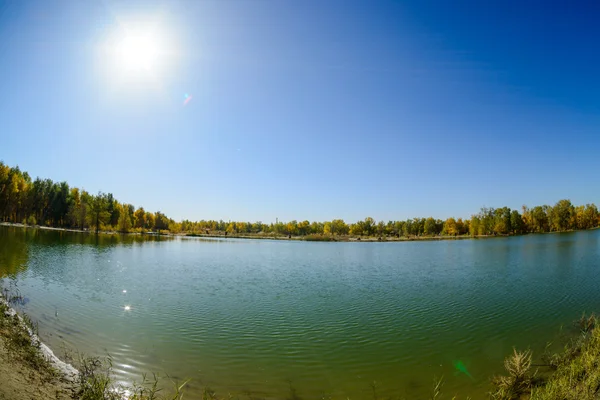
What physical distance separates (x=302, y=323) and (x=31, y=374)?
10078mm

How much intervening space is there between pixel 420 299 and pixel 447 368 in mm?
9527

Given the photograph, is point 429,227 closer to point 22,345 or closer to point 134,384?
point 134,384

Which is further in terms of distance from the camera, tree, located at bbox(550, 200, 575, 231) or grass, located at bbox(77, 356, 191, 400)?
tree, located at bbox(550, 200, 575, 231)

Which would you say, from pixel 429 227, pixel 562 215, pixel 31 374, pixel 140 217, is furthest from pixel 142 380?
pixel 562 215

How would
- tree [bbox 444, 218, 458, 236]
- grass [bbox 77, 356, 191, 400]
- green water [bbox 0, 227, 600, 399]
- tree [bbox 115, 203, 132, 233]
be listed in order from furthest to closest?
tree [bbox 444, 218, 458, 236] → tree [bbox 115, 203, 132, 233] → green water [bbox 0, 227, 600, 399] → grass [bbox 77, 356, 191, 400]

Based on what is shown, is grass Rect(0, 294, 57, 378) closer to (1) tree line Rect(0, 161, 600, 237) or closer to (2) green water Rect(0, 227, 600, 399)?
(2) green water Rect(0, 227, 600, 399)

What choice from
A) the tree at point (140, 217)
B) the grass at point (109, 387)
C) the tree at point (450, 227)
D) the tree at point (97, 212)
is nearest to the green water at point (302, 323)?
the grass at point (109, 387)

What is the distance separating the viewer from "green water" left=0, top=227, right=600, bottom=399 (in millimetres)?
9062

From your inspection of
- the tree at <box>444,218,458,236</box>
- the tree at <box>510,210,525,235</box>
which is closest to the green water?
the tree at <box>510,210,525,235</box>

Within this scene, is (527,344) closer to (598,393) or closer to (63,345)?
(598,393)

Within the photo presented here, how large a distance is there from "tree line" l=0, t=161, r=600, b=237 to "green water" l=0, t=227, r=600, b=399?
8948cm

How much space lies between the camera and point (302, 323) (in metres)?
13.9

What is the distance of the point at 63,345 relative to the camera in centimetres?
1041

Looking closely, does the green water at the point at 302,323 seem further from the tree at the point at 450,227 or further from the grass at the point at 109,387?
the tree at the point at 450,227
